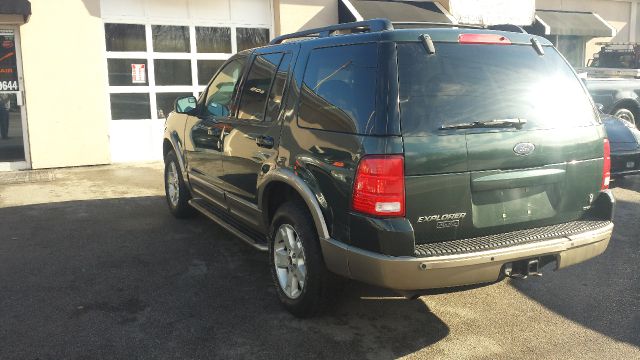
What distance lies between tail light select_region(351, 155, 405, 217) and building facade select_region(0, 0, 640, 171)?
27.0ft

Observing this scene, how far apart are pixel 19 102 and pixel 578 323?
941 cm

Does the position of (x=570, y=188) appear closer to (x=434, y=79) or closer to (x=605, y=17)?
(x=434, y=79)

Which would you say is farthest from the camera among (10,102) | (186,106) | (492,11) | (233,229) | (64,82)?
(492,11)

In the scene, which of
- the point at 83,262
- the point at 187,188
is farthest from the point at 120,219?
the point at 83,262

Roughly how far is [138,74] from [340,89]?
27.3 feet

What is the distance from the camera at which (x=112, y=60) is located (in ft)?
34.5

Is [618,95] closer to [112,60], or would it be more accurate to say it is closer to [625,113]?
[625,113]

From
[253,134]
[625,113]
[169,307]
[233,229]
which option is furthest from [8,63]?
[625,113]

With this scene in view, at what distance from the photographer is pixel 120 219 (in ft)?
21.6

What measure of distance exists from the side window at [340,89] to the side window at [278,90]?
0.30 meters

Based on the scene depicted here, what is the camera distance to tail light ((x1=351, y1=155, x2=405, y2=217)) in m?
3.04

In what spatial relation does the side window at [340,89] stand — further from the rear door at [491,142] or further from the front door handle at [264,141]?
the front door handle at [264,141]

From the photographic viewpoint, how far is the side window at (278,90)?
4.03 meters

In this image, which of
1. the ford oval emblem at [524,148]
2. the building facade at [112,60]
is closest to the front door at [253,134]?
the ford oval emblem at [524,148]
